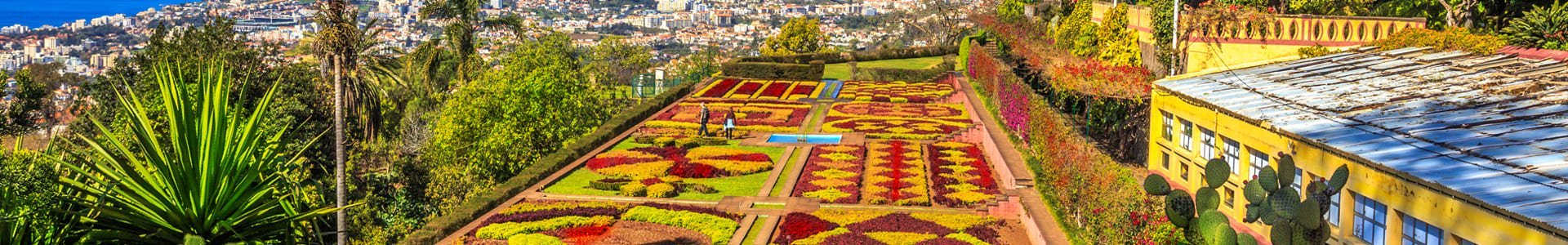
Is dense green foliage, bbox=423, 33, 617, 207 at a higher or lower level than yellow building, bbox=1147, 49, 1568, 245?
lower

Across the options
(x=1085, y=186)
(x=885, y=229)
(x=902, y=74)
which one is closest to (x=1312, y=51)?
(x=1085, y=186)

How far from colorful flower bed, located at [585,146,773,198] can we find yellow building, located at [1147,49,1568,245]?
Answer: 381 inches

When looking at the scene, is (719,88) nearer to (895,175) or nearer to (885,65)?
(885,65)

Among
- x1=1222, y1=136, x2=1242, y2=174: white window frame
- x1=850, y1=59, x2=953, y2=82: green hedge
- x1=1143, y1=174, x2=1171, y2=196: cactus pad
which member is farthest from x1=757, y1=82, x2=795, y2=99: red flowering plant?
x1=1143, y1=174, x2=1171, y2=196: cactus pad

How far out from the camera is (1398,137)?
16.3 meters

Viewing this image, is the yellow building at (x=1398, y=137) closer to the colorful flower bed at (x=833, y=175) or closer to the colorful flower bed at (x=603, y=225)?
the colorful flower bed at (x=833, y=175)

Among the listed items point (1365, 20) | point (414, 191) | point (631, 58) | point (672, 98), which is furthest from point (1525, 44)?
point (631, 58)

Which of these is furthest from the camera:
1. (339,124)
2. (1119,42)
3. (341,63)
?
(1119,42)

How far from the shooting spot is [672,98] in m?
50.3

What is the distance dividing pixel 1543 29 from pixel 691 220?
46.9ft

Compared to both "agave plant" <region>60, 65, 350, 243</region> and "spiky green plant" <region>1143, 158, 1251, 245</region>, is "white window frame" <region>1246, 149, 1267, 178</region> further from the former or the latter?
"agave plant" <region>60, 65, 350, 243</region>

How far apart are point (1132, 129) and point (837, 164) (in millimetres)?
6993

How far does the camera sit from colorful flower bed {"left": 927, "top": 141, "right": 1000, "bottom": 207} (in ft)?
88.7

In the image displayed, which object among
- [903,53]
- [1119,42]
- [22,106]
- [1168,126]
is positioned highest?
[1119,42]
